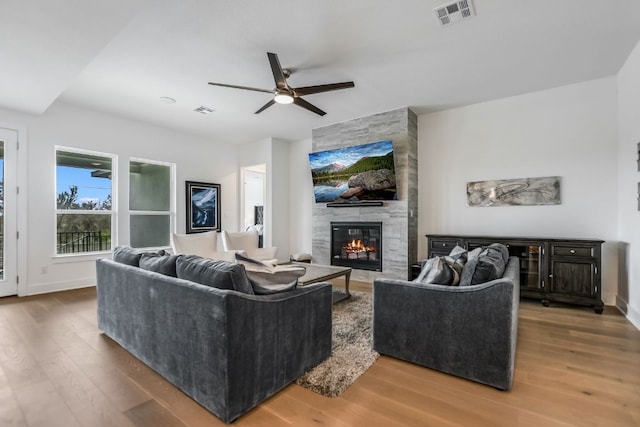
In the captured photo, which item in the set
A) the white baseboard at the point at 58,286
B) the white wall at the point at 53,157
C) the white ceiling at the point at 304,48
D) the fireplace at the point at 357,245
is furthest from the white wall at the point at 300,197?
the white baseboard at the point at 58,286

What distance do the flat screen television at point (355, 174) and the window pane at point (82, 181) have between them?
3.63 meters

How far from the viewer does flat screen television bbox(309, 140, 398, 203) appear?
4.81 metres

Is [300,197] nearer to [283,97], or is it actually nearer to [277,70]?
[283,97]

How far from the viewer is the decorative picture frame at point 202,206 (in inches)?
244

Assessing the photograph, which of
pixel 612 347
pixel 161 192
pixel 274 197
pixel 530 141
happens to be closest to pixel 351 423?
pixel 612 347

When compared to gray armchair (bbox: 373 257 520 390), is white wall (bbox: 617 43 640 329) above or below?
above

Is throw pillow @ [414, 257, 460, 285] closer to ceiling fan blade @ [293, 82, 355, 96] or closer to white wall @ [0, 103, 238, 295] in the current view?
ceiling fan blade @ [293, 82, 355, 96]

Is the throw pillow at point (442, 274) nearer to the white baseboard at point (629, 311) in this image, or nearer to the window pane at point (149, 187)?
the white baseboard at point (629, 311)

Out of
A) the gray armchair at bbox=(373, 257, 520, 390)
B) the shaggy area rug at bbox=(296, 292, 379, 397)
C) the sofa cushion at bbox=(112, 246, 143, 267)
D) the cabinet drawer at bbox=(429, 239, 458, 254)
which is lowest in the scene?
the shaggy area rug at bbox=(296, 292, 379, 397)

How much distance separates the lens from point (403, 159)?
477cm

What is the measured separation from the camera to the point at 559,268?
365cm

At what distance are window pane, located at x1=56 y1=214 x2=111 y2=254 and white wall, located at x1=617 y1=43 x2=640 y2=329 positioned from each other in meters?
7.25

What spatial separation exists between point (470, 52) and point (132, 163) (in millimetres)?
5576

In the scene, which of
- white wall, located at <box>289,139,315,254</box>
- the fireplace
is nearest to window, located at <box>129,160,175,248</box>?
white wall, located at <box>289,139,315,254</box>
